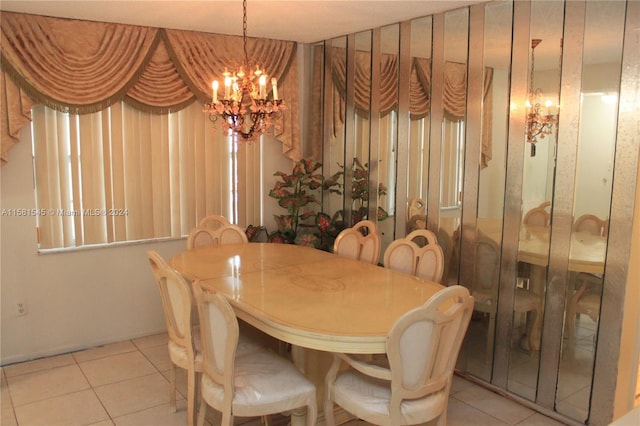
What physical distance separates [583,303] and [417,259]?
0.98 m

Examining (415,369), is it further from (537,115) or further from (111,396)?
(111,396)

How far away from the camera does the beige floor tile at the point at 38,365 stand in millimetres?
3607

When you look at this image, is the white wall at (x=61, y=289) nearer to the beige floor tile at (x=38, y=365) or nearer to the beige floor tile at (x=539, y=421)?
the beige floor tile at (x=38, y=365)

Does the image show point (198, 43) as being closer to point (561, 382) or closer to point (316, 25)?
point (316, 25)

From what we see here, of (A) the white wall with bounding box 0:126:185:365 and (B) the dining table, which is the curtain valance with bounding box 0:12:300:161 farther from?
(B) the dining table

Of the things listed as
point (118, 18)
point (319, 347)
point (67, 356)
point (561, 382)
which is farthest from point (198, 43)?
point (561, 382)

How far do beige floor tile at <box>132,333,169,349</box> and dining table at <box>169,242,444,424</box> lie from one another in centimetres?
94

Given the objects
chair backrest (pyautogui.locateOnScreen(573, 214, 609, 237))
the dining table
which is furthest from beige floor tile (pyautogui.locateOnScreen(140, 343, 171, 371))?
chair backrest (pyautogui.locateOnScreen(573, 214, 609, 237))

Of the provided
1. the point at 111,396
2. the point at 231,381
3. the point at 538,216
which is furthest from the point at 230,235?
the point at 538,216

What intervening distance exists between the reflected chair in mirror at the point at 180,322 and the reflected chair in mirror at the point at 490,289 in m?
1.84

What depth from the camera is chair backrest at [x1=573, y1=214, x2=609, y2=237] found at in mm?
2748

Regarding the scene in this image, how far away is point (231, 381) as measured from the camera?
2.27 m

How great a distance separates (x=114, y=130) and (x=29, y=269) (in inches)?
47.5

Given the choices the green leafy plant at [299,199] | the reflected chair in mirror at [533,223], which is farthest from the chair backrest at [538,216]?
the green leafy plant at [299,199]
